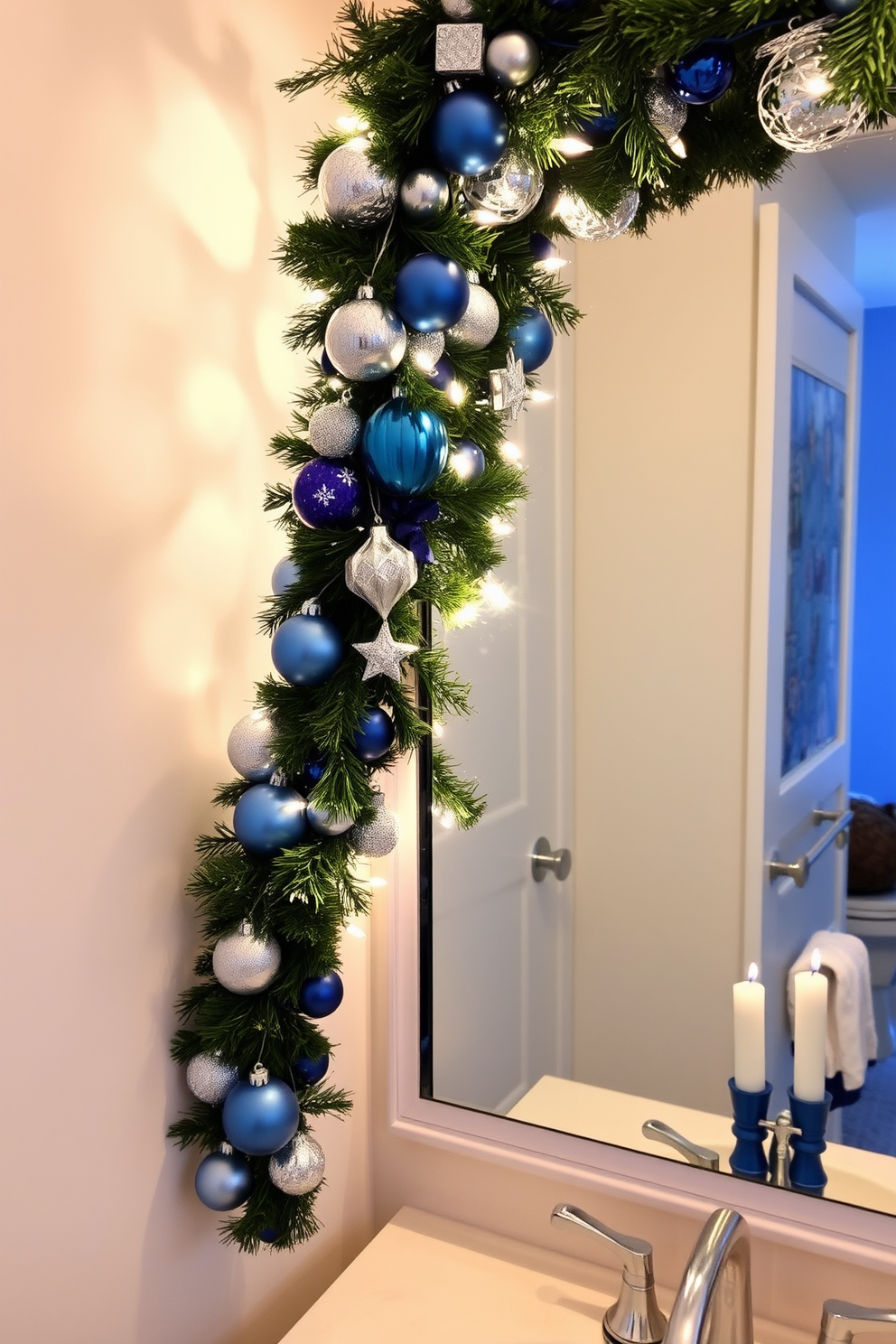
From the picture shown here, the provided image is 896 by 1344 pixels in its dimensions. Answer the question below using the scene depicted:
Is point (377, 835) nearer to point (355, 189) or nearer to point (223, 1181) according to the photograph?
point (223, 1181)

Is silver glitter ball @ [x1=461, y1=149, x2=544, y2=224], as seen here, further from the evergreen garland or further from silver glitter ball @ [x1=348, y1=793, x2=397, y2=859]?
silver glitter ball @ [x1=348, y1=793, x2=397, y2=859]

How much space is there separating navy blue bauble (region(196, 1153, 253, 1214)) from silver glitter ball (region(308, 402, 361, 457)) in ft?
1.96

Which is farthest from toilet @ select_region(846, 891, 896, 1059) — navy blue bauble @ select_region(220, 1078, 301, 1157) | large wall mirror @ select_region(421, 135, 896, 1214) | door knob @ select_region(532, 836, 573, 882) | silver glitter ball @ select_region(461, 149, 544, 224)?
silver glitter ball @ select_region(461, 149, 544, 224)

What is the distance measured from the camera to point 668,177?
35.4 inches

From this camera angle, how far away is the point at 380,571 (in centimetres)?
78

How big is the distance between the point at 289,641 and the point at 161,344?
0.27 meters

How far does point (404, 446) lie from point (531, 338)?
23 cm

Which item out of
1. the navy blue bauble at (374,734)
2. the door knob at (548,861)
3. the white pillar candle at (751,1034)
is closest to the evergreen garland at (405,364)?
the navy blue bauble at (374,734)

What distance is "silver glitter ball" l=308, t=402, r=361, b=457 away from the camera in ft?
2.60

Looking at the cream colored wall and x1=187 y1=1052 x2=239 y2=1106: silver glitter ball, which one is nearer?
the cream colored wall

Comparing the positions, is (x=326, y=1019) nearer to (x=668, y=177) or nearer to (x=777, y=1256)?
(x=777, y=1256)

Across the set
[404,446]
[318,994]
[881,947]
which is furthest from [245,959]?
[881,947]

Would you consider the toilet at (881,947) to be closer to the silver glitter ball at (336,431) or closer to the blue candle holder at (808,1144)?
the blue candle holder at (808,1144)

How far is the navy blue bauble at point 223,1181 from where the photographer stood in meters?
0.87
